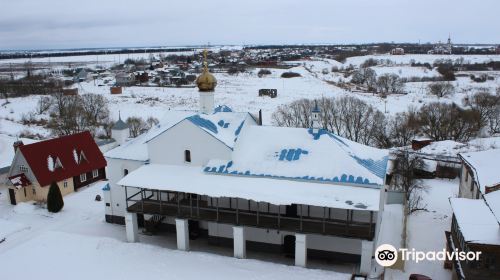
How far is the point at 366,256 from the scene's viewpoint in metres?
18.4

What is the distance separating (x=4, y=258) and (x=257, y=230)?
12035 millimetres

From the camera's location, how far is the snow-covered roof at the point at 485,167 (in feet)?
68.6

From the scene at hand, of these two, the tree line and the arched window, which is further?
the tree line

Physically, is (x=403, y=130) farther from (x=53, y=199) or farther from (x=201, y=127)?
(x=53, y=199)

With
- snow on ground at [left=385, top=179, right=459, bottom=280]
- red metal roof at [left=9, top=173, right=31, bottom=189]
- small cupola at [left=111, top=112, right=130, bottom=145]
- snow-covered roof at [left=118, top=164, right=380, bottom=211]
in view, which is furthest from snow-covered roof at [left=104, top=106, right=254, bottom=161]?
snow on ground at [left=385, top=179, right=459, bottom=280]

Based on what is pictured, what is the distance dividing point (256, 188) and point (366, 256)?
5.55 meters

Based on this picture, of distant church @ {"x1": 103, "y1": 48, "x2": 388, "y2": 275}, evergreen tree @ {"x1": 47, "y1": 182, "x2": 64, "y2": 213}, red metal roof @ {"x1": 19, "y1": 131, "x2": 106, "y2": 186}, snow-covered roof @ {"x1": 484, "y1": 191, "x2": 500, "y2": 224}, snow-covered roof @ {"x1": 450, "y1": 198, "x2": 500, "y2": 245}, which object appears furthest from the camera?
red metal roof @ {"x1": 19, "y1": 131, "x2": 106, "y2": 186}

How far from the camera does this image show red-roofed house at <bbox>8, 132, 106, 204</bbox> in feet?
92.4

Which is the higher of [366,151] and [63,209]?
[366,151]

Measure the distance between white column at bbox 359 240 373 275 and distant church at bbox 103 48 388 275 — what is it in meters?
0.04

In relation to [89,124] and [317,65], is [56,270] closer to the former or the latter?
[89,124]

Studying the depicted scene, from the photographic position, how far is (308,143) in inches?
860

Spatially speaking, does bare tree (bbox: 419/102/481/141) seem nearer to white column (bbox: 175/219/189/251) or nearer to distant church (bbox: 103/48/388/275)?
distant church (bbox: 103/48/388/275)

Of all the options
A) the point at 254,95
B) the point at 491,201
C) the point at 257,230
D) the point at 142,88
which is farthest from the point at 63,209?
Answer: the point at 142,88
